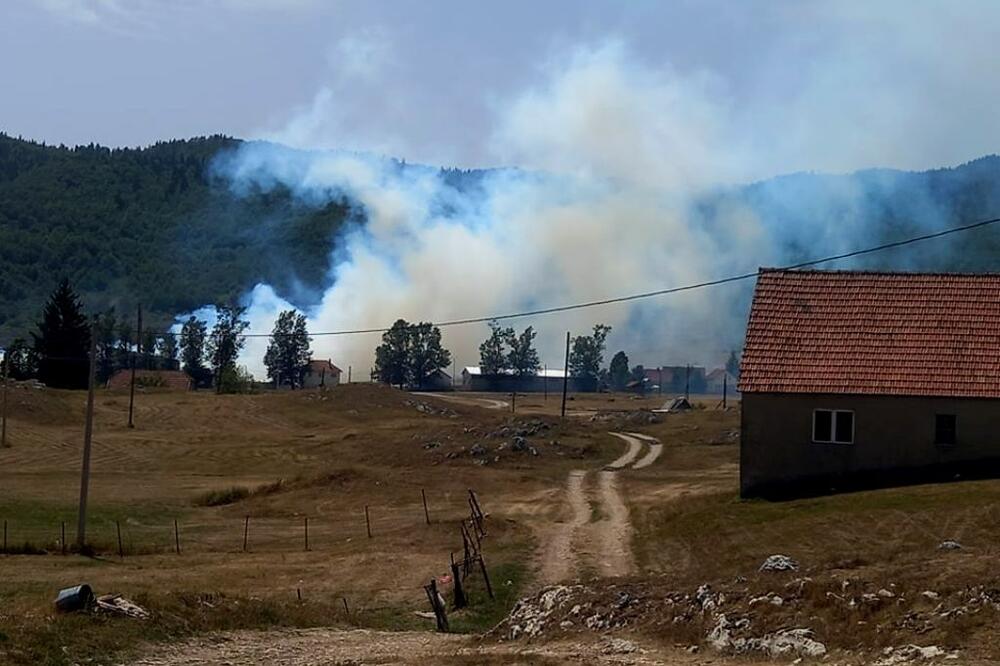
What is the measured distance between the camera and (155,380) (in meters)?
126

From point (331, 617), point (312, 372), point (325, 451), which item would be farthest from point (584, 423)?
point (312, 372)

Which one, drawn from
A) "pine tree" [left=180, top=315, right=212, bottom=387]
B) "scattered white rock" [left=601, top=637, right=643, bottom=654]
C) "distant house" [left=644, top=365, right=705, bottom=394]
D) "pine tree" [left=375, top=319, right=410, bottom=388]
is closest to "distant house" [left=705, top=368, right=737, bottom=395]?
"distant house" [left=644, top=365, right=705, bottom=394]

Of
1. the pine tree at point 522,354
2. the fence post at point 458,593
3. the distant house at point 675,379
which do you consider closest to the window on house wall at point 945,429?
the fence post at point 458,593

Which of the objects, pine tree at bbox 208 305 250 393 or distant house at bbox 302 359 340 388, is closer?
pine tree at bbox 208 305 250 393

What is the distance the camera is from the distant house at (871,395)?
38781mm

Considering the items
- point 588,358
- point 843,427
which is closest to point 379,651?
point 843,427

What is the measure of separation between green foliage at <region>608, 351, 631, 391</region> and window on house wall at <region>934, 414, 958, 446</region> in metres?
143

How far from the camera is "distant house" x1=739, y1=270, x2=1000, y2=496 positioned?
3878 centimetres

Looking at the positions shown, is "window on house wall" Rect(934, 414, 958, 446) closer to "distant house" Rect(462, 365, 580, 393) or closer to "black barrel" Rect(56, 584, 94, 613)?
"black barrel" Rect(56, 584, 94, 613)

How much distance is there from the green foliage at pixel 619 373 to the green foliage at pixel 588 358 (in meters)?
5.92

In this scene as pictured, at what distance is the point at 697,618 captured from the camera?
18.4m

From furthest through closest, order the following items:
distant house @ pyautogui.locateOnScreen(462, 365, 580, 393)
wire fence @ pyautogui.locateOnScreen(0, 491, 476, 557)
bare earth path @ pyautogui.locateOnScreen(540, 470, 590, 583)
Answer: distant house @ pyautogui.locateOnScreen(462, 365, 580, 393) → wire fence @ pyautogui.locateOnScreen(0, 491, 476, 557) → bare earth path @ pyautogui.locateOnScreen(540, 470, 590, 583)

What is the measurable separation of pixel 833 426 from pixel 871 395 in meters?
1.58

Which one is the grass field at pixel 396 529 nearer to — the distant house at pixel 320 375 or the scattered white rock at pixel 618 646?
the scattered white rock at pixel 618 646
